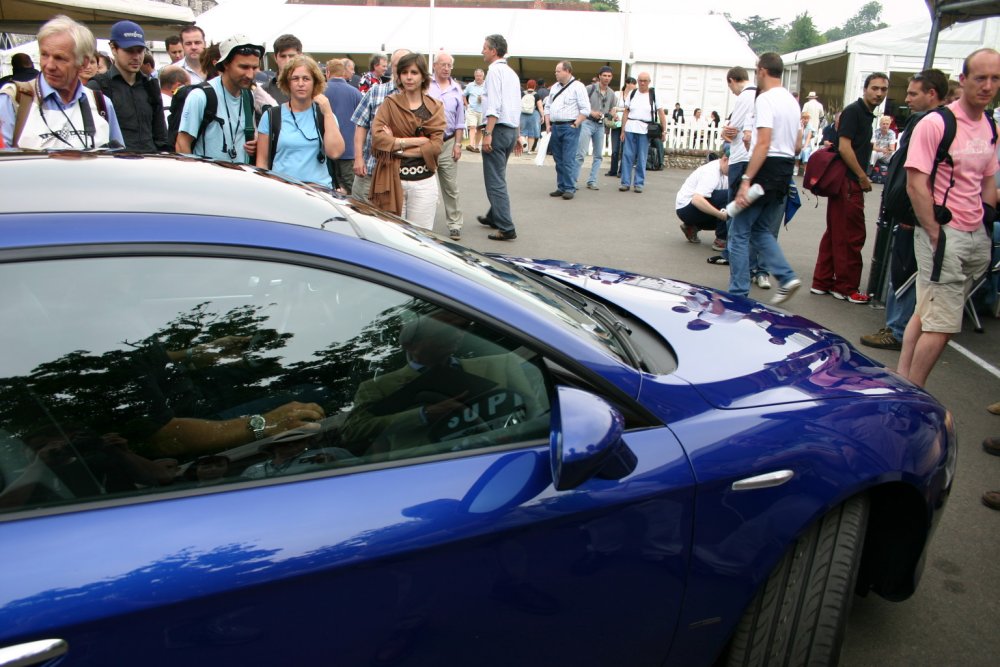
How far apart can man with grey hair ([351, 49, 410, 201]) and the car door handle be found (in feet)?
18.3

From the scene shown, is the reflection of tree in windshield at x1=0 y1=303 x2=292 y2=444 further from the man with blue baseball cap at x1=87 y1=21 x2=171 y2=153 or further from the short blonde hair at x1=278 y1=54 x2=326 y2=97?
the man with blue baseball cap at x1=87 y1=21 x2=171 y2=153

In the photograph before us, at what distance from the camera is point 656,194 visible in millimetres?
12891

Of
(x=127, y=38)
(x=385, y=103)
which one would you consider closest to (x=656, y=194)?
(x=385, y=103)

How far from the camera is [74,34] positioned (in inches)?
166

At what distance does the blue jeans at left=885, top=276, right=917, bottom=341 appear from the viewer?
538 centimetres

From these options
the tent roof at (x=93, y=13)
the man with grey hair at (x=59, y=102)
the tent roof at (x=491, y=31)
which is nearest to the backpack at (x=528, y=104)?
the tent roof at (x=491, y=31)

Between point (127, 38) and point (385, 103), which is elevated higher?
point (127, 38)

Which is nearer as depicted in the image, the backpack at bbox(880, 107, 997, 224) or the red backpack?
the backpack at bbox(880, 107, 997, 224)

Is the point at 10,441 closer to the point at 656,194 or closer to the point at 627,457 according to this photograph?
the point at 627,457

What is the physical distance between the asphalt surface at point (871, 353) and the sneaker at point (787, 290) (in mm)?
316

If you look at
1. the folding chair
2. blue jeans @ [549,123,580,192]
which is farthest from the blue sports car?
blue jeans @ [549,123,580,192]

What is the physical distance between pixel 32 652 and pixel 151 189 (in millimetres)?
949

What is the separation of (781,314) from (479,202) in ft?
27.7

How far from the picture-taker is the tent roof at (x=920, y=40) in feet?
53.3
